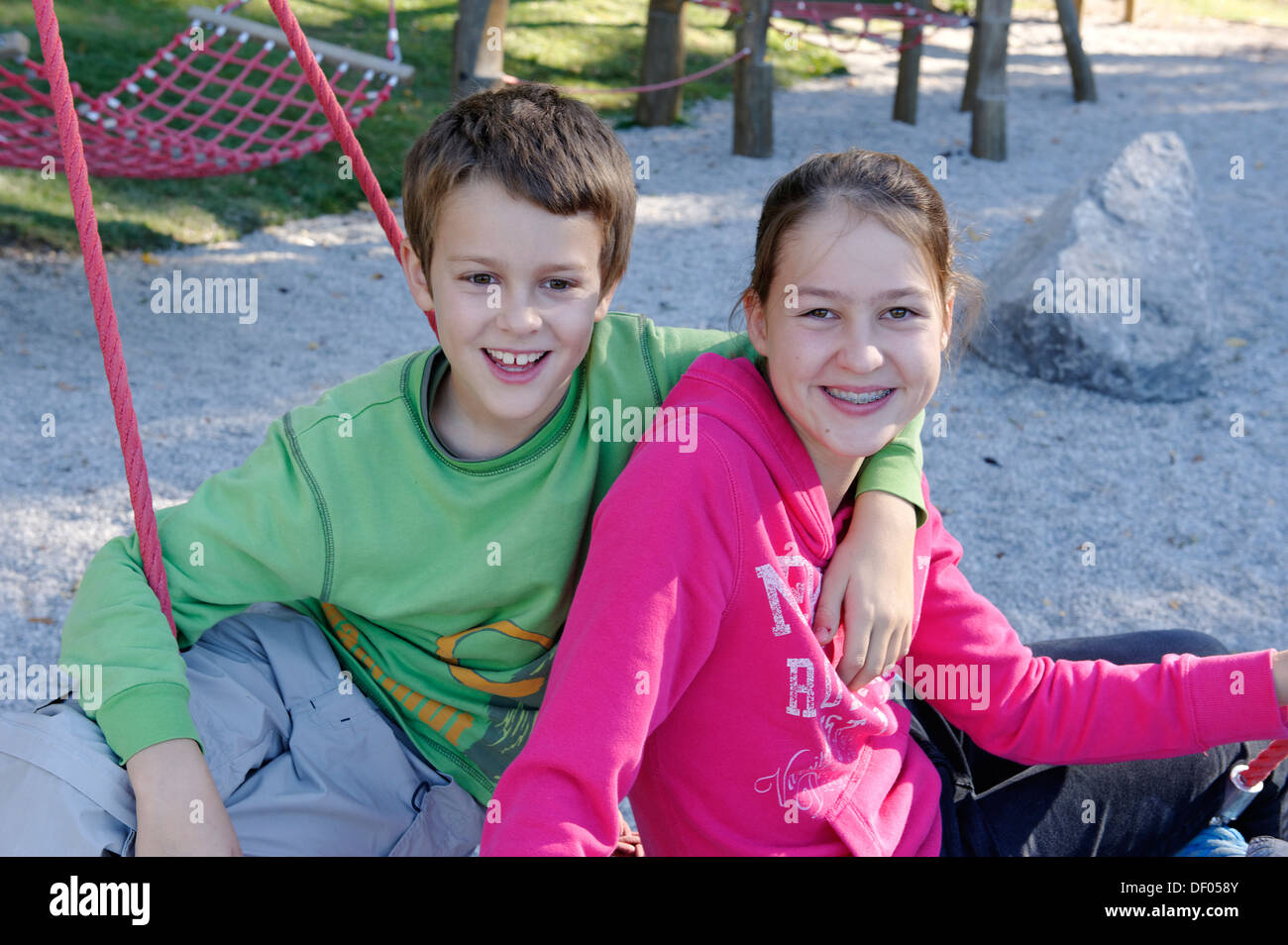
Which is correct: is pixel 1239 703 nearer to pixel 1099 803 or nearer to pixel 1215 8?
pixel 1099 803

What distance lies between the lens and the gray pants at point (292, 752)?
1294 millimetres

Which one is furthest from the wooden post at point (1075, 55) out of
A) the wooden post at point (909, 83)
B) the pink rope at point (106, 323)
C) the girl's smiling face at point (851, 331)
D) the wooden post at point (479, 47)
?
the pink rope at point (106, 323)

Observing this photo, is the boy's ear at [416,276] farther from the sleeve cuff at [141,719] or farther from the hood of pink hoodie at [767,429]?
the sleeve cuff at [141,719]

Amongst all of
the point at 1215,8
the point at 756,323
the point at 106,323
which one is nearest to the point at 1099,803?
the point at 756,323

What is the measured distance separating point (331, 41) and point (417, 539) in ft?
19.7

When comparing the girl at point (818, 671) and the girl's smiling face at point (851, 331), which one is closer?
the girl at point (818, 671)

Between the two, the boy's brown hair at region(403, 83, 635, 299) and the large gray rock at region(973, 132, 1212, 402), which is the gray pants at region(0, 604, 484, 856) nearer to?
the boy's brown hair at region(403, 83, 635, 299)

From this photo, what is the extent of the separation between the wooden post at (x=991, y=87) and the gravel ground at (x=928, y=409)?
0.40 feet

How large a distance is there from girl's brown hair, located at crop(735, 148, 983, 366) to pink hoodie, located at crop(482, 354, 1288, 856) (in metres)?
0.18

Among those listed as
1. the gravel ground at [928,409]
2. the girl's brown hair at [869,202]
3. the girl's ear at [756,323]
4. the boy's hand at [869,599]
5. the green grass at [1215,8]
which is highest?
the green grass at [1215,8]

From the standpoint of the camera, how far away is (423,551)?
1.45 meters

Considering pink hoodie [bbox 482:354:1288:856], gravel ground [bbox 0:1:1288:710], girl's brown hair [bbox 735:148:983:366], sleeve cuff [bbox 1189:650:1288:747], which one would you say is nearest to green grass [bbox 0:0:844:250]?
gravel ground [bbox 0:1:1288:710]

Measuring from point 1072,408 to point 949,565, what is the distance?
2300mm

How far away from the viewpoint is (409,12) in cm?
757
